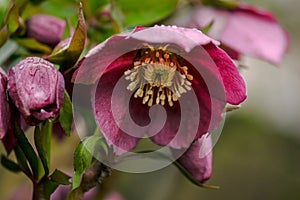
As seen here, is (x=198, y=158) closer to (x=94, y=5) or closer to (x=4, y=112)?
(x=4, y=112)

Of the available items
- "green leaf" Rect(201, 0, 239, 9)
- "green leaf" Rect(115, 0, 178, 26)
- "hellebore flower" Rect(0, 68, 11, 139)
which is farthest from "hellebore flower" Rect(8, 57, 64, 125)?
"green leaf" Rect(201, 0, 239, 9)

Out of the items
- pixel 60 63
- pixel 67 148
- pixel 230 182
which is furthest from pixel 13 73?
pixel 230 182

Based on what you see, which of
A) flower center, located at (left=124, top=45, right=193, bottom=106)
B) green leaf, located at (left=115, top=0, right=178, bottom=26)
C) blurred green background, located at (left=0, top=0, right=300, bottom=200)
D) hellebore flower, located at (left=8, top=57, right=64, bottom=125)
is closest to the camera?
hellebore flower, located at (left=8, top=57, right=64, bottom=125)

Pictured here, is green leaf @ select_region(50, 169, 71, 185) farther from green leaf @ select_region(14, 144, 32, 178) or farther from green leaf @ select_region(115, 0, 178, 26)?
green leaf @ select_region(115, 0, 178, 26)

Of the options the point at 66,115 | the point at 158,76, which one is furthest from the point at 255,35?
the point at 66,115

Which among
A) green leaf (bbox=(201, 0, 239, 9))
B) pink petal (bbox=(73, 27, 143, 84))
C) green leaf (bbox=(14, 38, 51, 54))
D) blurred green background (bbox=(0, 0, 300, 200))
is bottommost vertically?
blurred green background (bbox=(0, 0, 300, 200))
